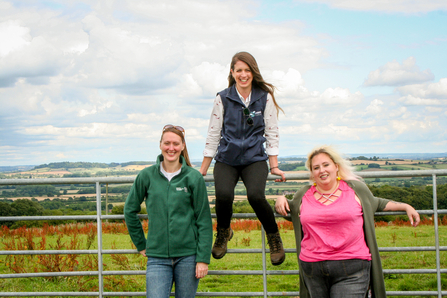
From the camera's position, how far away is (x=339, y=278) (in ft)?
8.75

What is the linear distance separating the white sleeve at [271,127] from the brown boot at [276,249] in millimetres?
726

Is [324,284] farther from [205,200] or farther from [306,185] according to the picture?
[205,200]

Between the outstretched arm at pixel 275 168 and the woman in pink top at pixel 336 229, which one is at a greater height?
the outstretched arm at pixel 275 168

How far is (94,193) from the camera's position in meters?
3.54

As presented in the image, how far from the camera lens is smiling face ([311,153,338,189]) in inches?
112

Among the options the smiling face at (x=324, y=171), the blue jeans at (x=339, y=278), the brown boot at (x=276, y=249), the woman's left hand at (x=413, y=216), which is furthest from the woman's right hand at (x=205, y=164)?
the woman's left hand at (x=413, y=216)

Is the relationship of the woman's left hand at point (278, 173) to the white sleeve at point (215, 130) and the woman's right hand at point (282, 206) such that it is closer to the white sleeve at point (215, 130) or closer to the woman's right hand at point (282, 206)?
the woman's right hand at point (282, 206)

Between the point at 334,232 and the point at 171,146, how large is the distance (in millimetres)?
1383

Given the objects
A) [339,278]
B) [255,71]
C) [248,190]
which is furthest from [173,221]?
[255,71]

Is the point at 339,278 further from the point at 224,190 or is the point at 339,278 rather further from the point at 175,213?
the point at 175,213

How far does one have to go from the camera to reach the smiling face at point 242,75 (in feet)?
11.1

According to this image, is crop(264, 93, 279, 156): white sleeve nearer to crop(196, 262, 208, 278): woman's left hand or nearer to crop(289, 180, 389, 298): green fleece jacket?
crop(289, 180, 389, 298): green fleece jacket

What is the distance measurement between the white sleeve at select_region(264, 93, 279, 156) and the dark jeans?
0.23 meters

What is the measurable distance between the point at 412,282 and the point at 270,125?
13.6 feet
